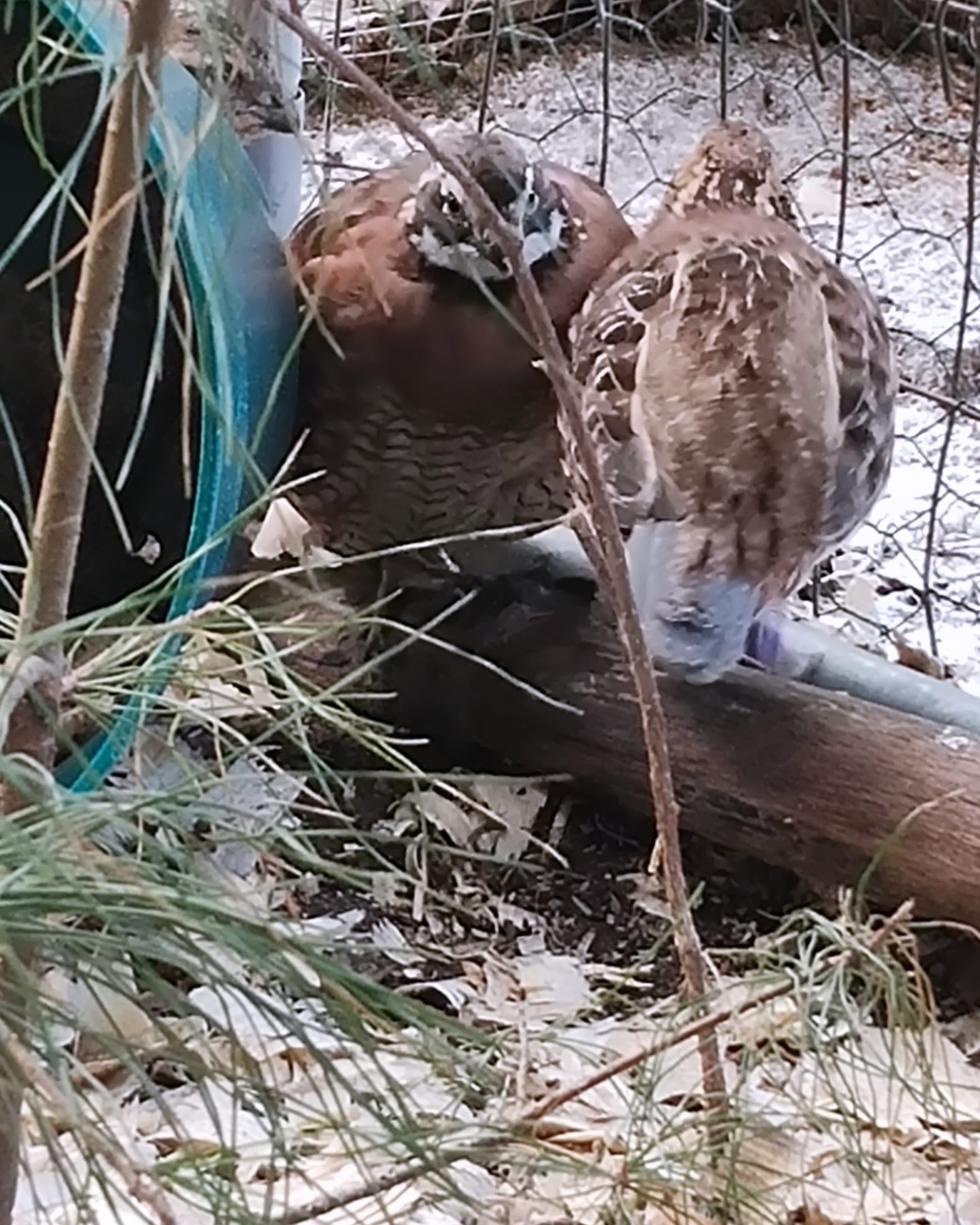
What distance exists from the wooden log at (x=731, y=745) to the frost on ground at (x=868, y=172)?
0.50 meters

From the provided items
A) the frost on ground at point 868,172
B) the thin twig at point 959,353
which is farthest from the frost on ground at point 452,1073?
the frost on ground at point 868,172

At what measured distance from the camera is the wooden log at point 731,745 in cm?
135

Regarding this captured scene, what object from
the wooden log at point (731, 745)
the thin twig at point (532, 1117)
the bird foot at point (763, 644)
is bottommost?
the wooden log at point (731, 745)

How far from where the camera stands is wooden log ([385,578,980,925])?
1354 mm

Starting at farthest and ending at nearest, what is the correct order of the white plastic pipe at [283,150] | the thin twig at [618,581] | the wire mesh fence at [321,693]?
1. the white plastic pipe at [283,150]
2. the thin twig at [618,581]
3. the wire mesh fence at [321,693]

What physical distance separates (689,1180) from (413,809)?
2.48ft

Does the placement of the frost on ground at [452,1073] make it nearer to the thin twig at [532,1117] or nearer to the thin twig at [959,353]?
the thin twig at [532,1117]

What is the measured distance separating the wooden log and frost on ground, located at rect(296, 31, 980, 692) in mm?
498

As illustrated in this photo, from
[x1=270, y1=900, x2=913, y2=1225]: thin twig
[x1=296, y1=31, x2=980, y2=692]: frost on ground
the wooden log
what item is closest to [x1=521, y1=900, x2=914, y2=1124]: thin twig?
[x1=270, y1=900, x2=913, y2=1225]: thin twig

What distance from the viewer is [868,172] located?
271 cm

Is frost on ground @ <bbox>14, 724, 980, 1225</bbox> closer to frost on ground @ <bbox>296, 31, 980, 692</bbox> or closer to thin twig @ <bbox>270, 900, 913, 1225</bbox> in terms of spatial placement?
thin twig @ <bbox>270, 900, 913, 1225</bbox>

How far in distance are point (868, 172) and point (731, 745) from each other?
1.52 meters

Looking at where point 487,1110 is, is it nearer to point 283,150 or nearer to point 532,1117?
point 532,1117

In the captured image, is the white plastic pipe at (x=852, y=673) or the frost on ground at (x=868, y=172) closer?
the white plastic pipe at (x=852, y=673)
